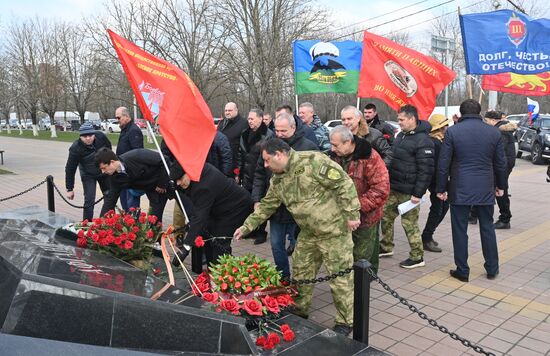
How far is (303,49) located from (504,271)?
14.4 feet

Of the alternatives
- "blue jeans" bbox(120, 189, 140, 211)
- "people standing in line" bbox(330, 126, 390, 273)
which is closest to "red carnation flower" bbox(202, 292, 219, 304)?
"people standing in line" bbox(330, 126, 390, 273)

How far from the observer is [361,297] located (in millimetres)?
3148

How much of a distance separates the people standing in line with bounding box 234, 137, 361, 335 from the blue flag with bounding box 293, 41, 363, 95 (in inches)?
157

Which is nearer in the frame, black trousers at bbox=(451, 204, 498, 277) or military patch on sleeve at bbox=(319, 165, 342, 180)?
military patch on sleeve at bbox=(319, 165, 342, 180)

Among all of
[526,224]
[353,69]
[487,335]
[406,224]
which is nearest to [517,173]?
[526,224]

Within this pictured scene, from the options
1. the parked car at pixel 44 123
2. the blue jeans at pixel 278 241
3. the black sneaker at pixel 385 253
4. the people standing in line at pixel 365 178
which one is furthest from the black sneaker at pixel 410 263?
the parked car at pixel 44 123

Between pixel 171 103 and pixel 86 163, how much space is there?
Answer: 9.84 feet

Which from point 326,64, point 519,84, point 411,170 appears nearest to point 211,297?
point 411,170

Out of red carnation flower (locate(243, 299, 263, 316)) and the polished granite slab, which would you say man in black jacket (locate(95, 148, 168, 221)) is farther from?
red carnation flower (locate(243, 299, 263, 316))

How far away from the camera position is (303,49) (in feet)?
24.9

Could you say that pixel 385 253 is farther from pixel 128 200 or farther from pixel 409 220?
pixel 128 200

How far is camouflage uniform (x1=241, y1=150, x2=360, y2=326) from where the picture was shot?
144 inches

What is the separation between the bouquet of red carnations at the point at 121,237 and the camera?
4.04 meters

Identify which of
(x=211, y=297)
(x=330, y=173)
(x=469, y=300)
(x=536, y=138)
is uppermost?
(x=330, y=173)
